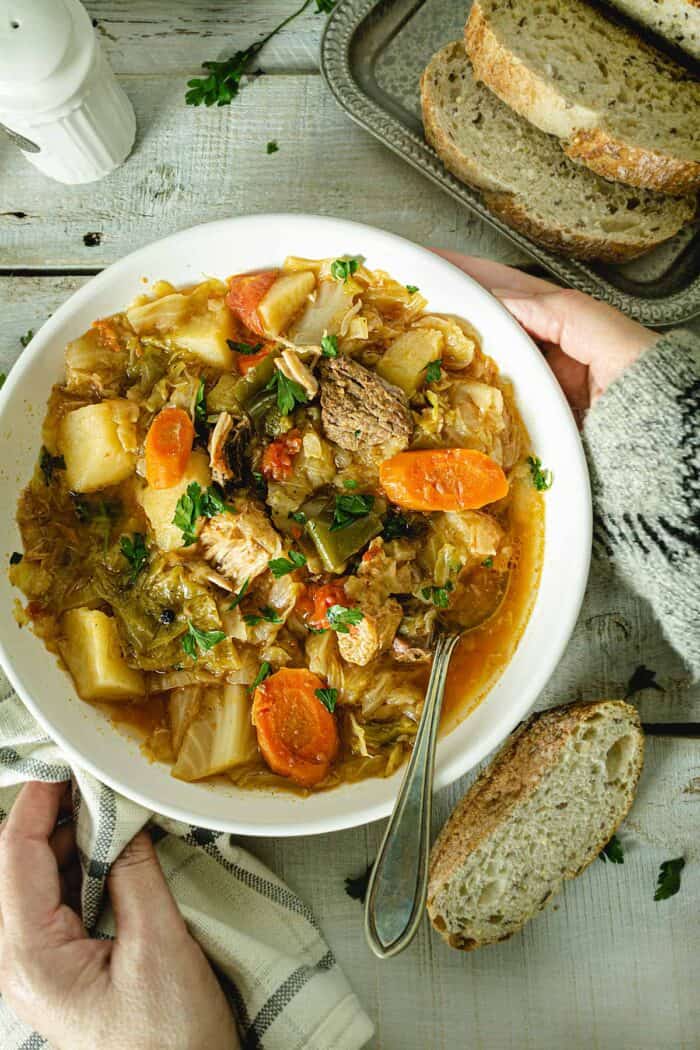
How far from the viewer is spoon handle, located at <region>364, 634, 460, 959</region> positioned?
2.78m

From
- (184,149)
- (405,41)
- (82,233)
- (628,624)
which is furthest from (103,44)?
(628,624)

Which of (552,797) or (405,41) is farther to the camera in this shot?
(405,41)

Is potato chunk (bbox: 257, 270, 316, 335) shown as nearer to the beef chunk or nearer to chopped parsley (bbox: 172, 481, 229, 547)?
the beef chunk

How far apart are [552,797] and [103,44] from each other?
3.44 meters

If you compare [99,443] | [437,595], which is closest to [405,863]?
[437,595]

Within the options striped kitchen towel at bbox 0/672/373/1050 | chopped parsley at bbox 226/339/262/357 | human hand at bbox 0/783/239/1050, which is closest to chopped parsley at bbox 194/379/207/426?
chopped parsley at bbox 226/339/262/357

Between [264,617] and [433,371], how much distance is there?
1.00 metres

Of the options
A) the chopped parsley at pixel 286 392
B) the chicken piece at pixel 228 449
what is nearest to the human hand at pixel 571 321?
the chopped parsley at pixel 286 392

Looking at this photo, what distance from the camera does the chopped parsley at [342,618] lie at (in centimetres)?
281

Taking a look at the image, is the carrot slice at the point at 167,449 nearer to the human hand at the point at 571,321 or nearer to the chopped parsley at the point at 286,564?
the chopped parsley at the point at 286,564

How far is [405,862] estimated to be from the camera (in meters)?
2.83

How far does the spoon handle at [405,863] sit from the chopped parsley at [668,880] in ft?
3.72

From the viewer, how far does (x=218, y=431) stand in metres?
2.87

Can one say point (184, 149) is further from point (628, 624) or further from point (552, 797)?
point (552, 797)
